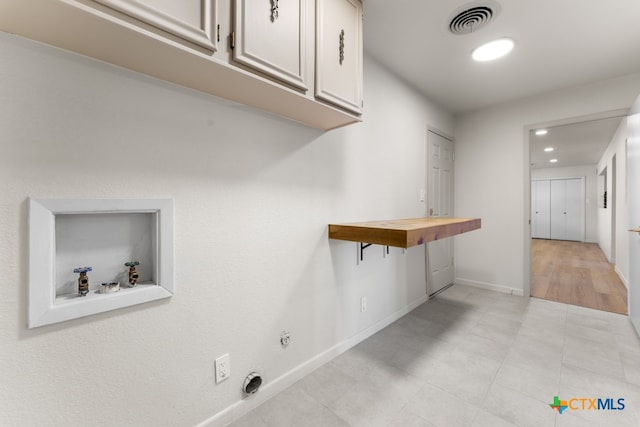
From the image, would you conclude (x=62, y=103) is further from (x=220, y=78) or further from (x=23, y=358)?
(x=23, y=358)

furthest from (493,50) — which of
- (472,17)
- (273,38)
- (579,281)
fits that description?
(579,281)

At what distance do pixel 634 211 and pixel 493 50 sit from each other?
1787 millimetres

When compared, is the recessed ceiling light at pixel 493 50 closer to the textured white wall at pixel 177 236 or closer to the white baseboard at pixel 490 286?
the textured white wall at pixel 177 236

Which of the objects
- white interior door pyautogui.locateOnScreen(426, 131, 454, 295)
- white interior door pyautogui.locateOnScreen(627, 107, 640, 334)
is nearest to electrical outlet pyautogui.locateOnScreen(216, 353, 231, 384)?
white interior door pyautogui.locateOnScreen(426, 131, 454, 295)

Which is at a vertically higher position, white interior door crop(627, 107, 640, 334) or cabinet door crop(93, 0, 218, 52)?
cabinet door crop(93, 0, 218, 52)

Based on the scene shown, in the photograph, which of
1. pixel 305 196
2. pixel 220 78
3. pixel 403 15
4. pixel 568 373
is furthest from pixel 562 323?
pixel 220 78

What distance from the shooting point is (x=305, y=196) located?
5.79 ft

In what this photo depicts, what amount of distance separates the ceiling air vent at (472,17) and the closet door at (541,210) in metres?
8.72

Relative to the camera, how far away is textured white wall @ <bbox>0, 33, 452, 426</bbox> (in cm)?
89

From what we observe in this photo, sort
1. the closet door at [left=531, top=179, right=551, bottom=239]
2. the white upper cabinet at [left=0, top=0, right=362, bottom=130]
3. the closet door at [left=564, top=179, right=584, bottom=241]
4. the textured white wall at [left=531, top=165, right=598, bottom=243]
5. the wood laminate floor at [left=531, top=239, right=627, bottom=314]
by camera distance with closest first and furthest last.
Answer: the white upper cabinet at [left=0, top=0, right=362, bottom=130] < the wood laminate floor at [left=531, top=239, right=627, bottom=314] < the textured white wall at [left=531, top=165, right=598, bottom=243] < the closet door at [left=564, top=179, right=584, bottom=241] < the closet door at [left=531, top=179, right=551, bottom=239]

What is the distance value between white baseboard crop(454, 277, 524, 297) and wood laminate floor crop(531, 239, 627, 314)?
0.23 meters

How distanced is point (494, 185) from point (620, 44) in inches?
65.2

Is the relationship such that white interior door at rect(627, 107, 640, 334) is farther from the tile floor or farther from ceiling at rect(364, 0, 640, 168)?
ceiling at rect(364, 0, 640, 168)

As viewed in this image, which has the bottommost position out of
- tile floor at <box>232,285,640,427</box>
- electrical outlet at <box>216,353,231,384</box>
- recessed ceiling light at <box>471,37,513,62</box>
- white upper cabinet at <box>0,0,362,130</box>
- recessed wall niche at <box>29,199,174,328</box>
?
tile floor at <box>232,285,640,427</box>
